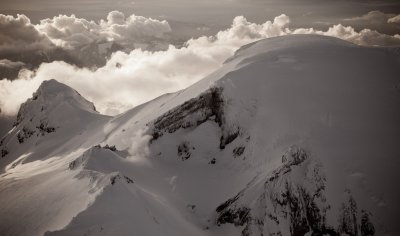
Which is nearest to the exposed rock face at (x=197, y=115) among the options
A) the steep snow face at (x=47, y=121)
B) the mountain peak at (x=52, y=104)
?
the steep snow face at (x=47, y=121)

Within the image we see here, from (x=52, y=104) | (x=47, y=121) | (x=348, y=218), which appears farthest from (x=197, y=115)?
(x=52, y=104)

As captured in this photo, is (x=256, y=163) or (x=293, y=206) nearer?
(x=293, y=206)

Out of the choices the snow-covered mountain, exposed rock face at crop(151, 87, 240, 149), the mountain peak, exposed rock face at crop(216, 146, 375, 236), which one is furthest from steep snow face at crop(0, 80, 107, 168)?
exposed rock face at crop(216, 146, 375, 236)

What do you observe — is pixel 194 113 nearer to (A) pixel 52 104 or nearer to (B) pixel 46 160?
(B) pixel 46 160

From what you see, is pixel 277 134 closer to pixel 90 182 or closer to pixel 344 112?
pixel 344 112

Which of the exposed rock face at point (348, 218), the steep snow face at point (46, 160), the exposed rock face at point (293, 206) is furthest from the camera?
the steep snow face at point (46, 160)

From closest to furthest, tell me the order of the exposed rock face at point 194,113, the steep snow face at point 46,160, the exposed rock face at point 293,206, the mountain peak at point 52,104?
the exposed rock face at point 293,206 < the steep snow face at point 46,160 < the exposed rock face at point 194,113 < the mountain peak at point 52,104

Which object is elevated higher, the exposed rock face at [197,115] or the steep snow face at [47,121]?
the exposed rock face at [197,115]

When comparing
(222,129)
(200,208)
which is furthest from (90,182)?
(222,129)

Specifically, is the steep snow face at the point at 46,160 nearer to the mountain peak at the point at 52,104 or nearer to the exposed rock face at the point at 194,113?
the mountain peak at the point at 52,104
